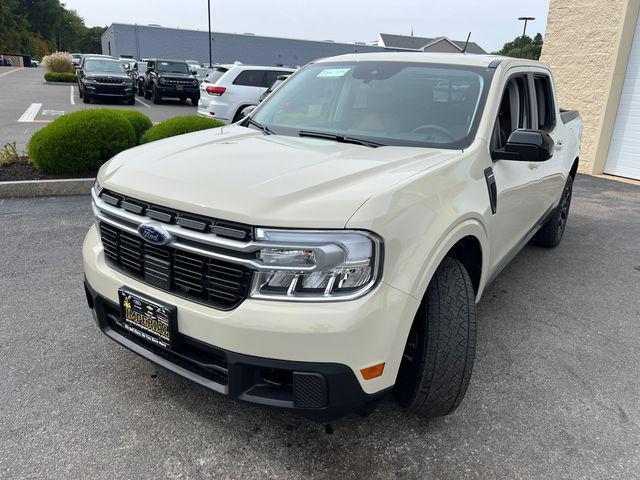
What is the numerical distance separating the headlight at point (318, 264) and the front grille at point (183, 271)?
12 centimetres

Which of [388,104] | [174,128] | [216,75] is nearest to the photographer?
[388,104]

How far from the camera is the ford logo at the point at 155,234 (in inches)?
81.7

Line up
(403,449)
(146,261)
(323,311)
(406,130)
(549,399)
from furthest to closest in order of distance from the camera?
1. (406,130)
2. (549,399)
3. (403,449)
4. (146,261)
5. (323,311)

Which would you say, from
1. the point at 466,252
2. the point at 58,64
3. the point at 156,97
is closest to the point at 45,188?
the point at 466,252

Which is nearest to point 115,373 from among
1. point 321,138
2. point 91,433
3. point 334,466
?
point 91,433

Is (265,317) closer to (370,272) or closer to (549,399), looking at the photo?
(370,272)

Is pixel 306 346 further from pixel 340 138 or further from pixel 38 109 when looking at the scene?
pixel 38 109

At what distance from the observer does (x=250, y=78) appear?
484 inches

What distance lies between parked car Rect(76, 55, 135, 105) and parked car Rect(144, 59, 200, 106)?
128cm

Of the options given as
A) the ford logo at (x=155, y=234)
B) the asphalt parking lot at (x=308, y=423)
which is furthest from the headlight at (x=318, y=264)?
the asphalt parking lot at (x=308, y=423)

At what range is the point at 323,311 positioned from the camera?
6.09ft

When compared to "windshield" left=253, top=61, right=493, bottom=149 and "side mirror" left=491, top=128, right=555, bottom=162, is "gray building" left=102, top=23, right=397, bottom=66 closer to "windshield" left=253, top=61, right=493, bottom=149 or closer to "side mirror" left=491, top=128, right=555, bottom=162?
"windshield" left=253, top=61, right=493, bottom=149

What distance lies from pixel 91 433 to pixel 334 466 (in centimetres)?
116

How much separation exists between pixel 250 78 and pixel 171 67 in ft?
36.0
